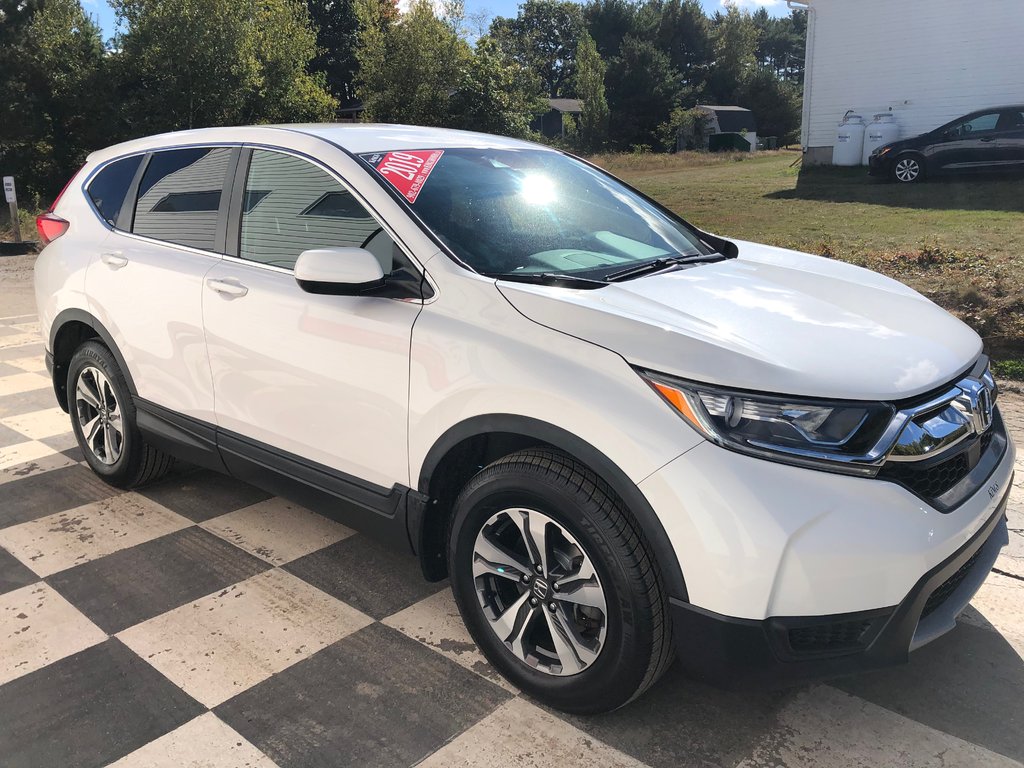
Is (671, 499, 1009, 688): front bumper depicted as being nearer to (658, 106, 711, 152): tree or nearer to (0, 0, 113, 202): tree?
(0, 0, 113, 202): tree

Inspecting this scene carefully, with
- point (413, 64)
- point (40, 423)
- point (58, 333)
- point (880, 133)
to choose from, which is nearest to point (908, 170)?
point (880, 133)

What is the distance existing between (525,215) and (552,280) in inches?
20.7

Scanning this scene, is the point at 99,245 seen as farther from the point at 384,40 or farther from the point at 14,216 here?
the point at 384,40

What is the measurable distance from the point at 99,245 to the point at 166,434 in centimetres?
100

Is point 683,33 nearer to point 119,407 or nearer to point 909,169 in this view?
point 909,169

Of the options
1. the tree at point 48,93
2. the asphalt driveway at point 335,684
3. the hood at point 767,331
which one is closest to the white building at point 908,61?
the tree at point 48,93

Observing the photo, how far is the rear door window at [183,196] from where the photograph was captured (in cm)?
339

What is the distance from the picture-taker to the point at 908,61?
19.5m

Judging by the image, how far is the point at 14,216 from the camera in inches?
585

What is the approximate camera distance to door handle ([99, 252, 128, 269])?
369cm

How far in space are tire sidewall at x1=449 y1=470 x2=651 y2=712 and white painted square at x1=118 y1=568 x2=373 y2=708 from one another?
598 mm

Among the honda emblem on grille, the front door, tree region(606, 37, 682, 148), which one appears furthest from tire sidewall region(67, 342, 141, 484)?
tree region(606, 37, 682, 148)

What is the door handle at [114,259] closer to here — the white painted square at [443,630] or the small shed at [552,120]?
the white painted square at [443,630]

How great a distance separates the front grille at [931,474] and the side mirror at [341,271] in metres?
1.54
